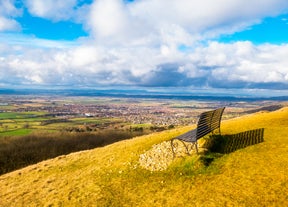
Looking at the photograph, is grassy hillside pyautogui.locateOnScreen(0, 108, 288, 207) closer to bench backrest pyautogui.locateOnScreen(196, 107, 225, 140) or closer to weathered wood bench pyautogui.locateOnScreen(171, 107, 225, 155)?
weathered wood bench pyautogui.locateOnScreen(171, 107, 225, 155)

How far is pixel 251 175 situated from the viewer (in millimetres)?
13500

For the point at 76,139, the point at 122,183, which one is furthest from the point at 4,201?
the point at 76,139

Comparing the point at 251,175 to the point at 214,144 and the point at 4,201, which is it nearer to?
the point at 214,144

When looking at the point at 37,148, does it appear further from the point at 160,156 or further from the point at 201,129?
the point at 201,129

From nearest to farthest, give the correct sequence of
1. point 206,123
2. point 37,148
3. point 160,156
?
1. point 160,156
2. point 206,123
3. point 37,148

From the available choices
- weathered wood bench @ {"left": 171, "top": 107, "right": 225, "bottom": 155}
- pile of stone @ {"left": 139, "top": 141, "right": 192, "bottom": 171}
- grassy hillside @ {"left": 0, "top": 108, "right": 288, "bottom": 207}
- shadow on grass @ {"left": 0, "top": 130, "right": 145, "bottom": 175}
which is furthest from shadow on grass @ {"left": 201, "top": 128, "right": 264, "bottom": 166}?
shadow on grass @ {"left": 0, "top": 130, "right": 145, "bottom": 175}

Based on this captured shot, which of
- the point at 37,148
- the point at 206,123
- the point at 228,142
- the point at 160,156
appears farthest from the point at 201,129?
the point at 37,148

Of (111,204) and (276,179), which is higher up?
(276,179)

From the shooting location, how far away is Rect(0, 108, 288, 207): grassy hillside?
12164mm

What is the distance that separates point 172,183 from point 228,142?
668 centimetres

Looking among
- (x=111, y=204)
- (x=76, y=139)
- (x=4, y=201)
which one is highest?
(x=111, y=204)

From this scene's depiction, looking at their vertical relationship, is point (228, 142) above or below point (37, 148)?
above

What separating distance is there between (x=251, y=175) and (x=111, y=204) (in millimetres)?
6772

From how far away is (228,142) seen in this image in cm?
1903
